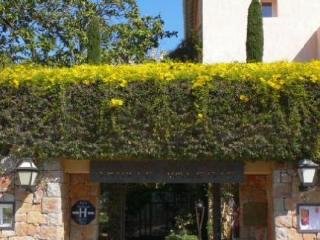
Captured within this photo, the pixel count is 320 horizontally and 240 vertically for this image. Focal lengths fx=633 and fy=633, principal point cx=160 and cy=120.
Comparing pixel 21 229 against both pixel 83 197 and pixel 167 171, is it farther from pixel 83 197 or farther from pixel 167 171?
pixel 167 171

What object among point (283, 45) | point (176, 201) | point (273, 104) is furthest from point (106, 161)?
Answer: point (283, 45)

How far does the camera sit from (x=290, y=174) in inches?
409

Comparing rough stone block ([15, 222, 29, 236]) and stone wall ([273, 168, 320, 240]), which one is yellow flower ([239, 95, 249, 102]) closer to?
stone wall ([273, 168, 320, 240])

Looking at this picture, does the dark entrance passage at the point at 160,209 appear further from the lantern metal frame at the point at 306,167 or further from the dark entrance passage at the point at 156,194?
the lantern metal frame at the point at 306,167

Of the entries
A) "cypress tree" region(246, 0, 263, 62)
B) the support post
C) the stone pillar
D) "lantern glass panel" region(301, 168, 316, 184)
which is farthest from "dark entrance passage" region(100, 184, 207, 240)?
"lantern glass panel" region(301, 168, 316, 184)

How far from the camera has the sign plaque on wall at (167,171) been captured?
10.6 meters

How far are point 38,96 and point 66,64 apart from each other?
10529 mm

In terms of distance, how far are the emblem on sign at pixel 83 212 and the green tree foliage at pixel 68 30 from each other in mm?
9867

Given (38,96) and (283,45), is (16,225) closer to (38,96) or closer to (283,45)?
(38,96)

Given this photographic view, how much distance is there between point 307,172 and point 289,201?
2.10 ft

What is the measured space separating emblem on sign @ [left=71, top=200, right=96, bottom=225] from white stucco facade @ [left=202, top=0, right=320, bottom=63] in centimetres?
808

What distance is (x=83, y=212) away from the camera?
1135 cm

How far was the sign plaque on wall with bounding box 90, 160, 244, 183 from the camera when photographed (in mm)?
10609

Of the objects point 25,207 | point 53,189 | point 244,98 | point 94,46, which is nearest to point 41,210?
point 25,207
